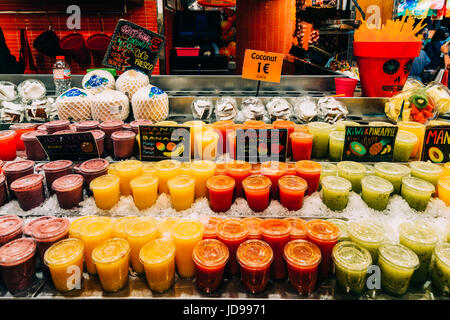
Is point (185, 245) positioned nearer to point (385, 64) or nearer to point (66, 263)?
point (66, 263)

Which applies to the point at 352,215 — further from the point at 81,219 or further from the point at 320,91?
the point at 320,91

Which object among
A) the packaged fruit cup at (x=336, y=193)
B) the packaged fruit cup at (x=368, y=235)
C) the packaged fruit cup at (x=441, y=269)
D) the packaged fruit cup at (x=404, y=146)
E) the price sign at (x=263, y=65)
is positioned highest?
the price sign at (x=263, y=65)

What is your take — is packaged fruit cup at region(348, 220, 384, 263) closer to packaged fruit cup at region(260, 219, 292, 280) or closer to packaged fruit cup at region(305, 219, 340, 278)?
packaged fruit cup at region(305, 219, 340, 278)

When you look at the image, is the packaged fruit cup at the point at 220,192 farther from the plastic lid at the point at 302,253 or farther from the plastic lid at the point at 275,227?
the plastic lid at the point at 302,253

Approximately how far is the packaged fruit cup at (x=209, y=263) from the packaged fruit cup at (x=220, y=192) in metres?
0.24

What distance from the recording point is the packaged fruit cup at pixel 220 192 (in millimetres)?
1459

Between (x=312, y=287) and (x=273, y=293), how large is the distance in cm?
16

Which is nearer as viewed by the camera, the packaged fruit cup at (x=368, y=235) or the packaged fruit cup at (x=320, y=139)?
the packaged fruit cup at (x=368, y=235)

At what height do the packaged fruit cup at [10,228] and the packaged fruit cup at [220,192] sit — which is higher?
the packaged fruit cup at [220,192]

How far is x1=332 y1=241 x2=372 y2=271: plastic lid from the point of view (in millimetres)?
1172

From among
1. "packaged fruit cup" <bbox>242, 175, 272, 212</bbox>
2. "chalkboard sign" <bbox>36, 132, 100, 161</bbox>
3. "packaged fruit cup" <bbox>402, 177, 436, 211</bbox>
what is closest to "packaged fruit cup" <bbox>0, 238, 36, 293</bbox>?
"chalkboard sign" <bbox>36, 132, 100, 161</bbox>

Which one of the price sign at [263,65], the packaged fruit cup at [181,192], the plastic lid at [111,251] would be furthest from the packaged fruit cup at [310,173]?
the plastic lid at [111,251]

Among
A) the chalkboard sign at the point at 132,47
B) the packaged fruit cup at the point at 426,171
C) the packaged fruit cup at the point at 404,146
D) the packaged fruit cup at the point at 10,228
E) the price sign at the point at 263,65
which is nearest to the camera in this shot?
the packaged fruit cup at the point at 10,228

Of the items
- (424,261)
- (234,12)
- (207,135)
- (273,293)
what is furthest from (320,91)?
(234,12)
